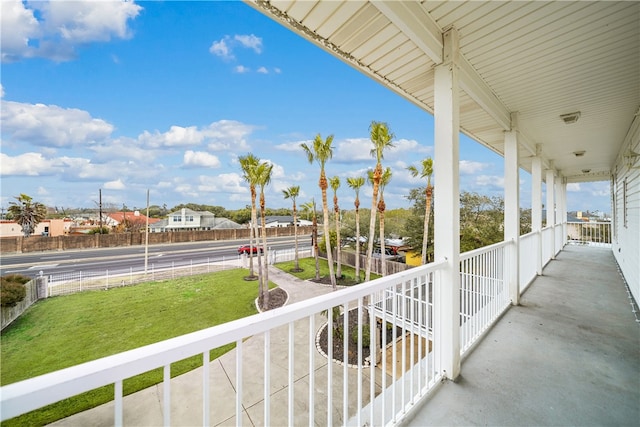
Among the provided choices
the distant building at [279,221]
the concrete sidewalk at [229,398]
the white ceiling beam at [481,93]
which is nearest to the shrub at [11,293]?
the concrete sidewalk at [229,398]

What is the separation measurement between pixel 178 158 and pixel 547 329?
153 ft

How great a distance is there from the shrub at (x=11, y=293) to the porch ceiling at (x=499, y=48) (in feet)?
38.9

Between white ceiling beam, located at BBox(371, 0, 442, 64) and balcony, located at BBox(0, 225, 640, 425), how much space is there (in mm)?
1589

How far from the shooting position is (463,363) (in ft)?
7.03

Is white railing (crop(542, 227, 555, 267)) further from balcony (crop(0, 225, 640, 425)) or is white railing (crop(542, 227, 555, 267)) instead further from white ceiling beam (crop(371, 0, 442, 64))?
white ceiling beam (crop(371, 0, 442, 64))

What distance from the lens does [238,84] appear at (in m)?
26.2

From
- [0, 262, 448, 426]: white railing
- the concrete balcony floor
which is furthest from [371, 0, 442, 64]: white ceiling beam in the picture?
the concrete balcony floor

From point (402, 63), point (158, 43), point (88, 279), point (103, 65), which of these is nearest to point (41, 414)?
point (402, 63)

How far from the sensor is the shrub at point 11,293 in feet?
25.7

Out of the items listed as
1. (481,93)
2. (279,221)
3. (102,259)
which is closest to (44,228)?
(102,259)

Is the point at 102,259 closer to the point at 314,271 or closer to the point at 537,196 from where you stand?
the point at 314,271

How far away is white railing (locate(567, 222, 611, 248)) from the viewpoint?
28.6ft

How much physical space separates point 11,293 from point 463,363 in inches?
493

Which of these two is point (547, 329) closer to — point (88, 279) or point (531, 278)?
point (531, 278)
